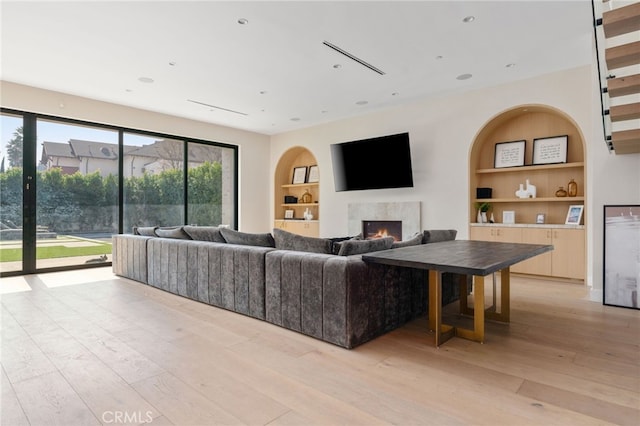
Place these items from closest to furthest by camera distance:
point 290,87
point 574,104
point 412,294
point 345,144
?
1. point 412,294
2. point 574,104
3. point 290,87
4. point 345,144

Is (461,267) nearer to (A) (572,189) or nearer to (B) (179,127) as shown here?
(A) (572,189)

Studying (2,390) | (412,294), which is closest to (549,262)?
(412,294)

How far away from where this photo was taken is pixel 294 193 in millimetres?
8836

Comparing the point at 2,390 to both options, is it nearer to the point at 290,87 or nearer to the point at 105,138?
the point at 290,87

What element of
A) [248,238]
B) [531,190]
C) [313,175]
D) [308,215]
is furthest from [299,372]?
[313,175]

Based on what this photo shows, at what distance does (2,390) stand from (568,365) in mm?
3289

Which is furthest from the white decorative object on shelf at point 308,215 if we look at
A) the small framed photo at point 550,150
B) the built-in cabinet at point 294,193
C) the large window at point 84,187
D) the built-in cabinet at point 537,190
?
the small framed photo at point 550,150

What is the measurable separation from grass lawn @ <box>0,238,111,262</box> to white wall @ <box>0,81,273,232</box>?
6.92 ft

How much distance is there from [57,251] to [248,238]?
417 centimetres

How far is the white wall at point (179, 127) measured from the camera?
5.33 metres

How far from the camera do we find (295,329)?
2.82 meters

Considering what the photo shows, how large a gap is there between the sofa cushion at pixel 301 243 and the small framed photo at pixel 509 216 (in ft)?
12.6

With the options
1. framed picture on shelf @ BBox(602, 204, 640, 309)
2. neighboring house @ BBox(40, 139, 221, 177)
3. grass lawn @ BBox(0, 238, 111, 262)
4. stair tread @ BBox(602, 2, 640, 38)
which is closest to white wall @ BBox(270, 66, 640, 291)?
framed picture on shelf @ BBox(602, 204, 640, 309)

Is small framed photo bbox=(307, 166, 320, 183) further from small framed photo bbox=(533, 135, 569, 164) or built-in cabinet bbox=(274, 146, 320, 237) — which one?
small framed photo bbox=(533, 135, 569, 164)
